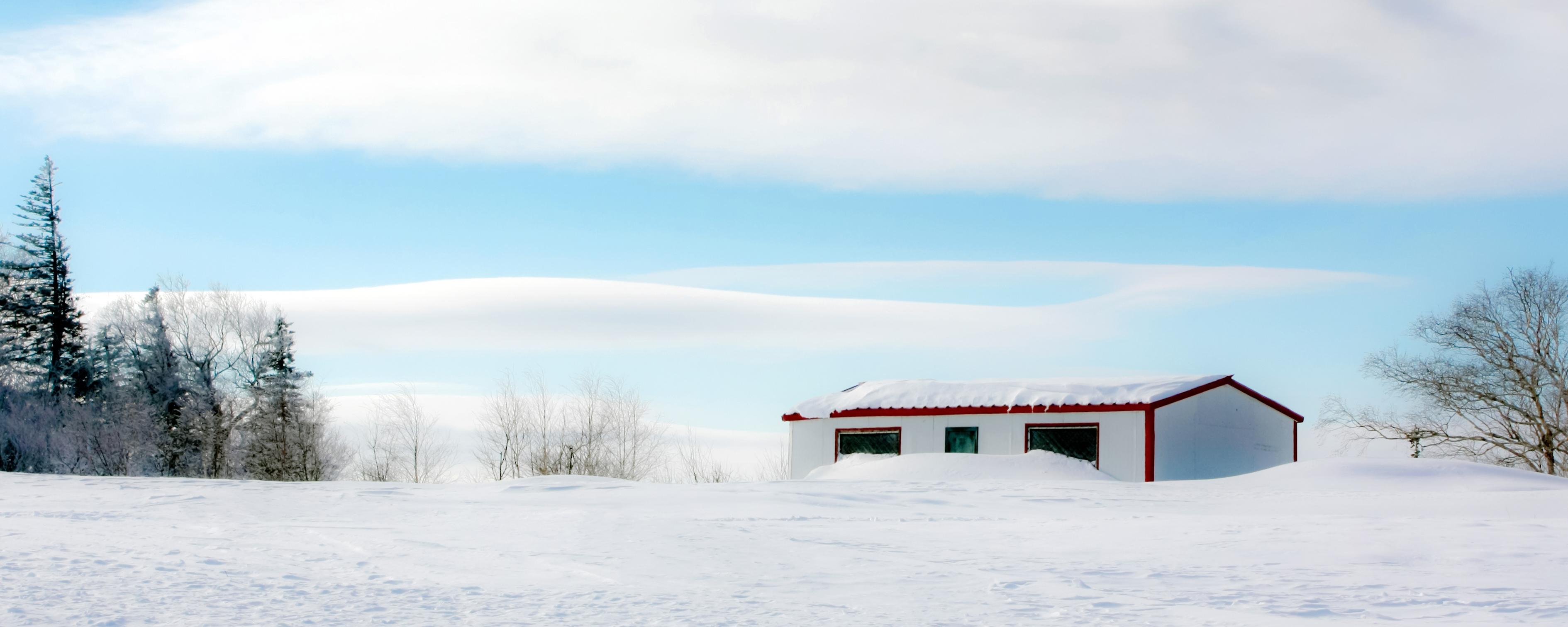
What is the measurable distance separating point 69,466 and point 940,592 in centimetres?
3254

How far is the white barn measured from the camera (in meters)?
22.8

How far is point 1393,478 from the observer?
18.8 m

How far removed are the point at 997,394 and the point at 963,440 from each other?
1.19 meters

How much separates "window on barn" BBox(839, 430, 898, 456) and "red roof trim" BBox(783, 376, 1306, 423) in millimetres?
384

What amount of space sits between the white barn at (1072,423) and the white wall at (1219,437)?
0.03 m

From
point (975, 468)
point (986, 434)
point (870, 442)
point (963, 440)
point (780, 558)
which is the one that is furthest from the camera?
point (870, 442)

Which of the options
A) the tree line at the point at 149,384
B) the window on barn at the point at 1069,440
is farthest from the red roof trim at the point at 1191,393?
the tree line at the point at 149,384

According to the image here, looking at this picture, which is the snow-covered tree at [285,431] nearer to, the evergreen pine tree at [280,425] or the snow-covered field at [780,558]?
the evergreen pine tree at [280,425]

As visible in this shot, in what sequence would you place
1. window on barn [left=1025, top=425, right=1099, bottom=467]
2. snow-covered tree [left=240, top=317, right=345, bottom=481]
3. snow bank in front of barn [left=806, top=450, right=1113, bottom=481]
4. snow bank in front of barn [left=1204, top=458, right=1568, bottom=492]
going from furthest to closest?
snow-covered tree [left=240, top=317, right=345, bottom=481] < window on barn [left=1025, top=425, right=1099, bottom=467] < snow bank in front of barn [left=806, top=450, right=1113, bottom=481] < snow bank in front of barn [left=1204, top=458, right=1568, bottom=492]

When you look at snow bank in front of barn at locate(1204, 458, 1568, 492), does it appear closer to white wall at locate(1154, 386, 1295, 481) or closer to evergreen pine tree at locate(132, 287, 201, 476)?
white wall at locate(1154, 386, 1295, 481)

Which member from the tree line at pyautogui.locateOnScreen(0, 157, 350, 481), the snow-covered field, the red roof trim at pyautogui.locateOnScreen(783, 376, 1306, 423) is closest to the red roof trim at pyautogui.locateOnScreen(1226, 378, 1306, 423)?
the red roof trim at pyautogui.locateOnScreen(783, 376, 1306, 423)

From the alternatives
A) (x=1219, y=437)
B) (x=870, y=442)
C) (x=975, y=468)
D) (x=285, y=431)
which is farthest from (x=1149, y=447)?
(x=285, y=431)

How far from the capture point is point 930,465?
22359 mm

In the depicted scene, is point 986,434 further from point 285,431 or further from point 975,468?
point 285,431
